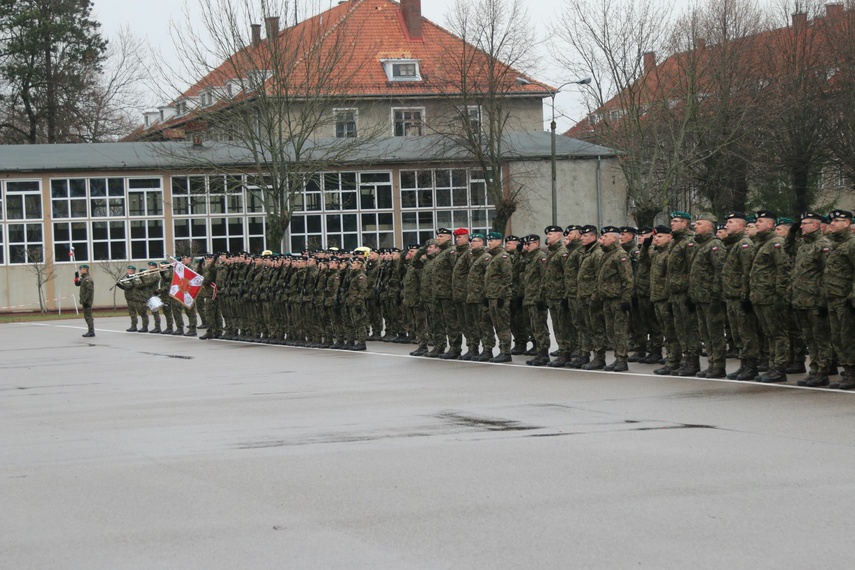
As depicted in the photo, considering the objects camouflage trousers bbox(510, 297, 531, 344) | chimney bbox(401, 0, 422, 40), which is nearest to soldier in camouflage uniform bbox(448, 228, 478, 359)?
camouflage trousers bbox(510, 297, 531, 344)

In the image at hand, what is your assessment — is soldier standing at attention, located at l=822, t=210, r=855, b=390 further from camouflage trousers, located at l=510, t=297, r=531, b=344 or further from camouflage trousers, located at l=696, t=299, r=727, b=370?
camouflage trousers, located at l=510, t=297, r=531, b=344

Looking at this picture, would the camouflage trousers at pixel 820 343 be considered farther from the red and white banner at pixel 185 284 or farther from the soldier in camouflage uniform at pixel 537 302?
the red and white banner at pixel 185 284

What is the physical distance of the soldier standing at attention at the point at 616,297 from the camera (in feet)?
51.4

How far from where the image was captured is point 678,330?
15125 millimetres

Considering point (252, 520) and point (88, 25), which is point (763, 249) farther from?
point (88, 25)

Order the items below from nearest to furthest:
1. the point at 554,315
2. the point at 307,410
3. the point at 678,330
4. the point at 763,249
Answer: the point at 307,410, the point at 763,249, the point at 678,330, the point at 554,315

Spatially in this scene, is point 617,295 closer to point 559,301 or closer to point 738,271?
point 559,301

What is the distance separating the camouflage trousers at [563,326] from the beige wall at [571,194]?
35005 millimetres

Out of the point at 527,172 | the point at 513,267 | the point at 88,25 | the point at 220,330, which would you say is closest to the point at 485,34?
the point at 527,172

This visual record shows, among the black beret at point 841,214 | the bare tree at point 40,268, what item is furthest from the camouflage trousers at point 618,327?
the bare tree at point 40,268

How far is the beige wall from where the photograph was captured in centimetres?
5228

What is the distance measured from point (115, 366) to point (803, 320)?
11.3 meters

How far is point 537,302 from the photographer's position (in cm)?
1753

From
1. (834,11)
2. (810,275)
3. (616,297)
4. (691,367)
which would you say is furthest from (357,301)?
(834,11)
